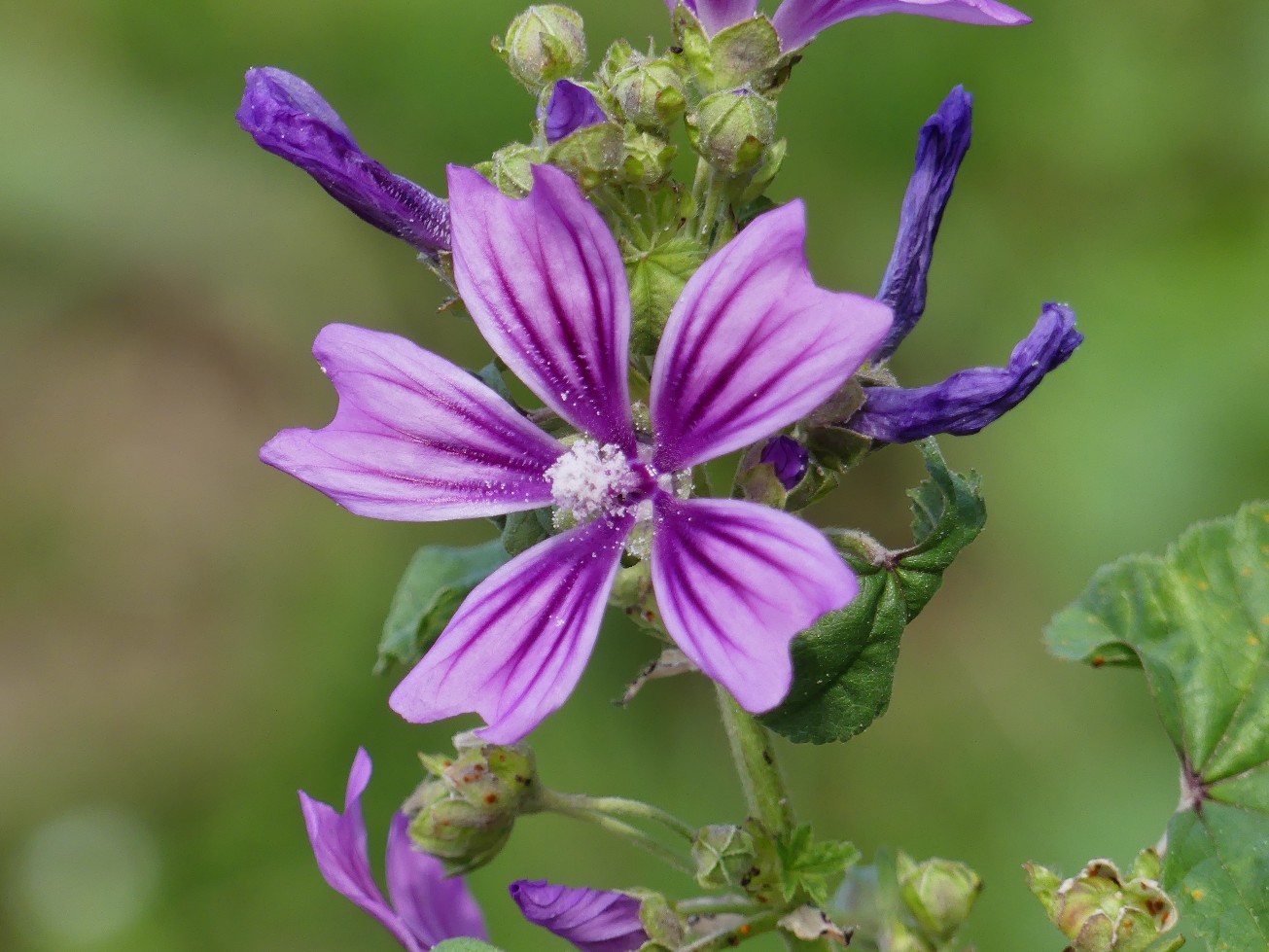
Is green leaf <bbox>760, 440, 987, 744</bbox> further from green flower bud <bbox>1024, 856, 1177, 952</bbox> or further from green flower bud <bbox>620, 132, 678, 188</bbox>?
green flower bud <bbox>620, 132, 678, 188</bbox>

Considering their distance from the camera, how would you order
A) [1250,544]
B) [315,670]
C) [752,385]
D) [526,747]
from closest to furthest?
[752,385] → [526,747] → [1250,544] → [315,670]

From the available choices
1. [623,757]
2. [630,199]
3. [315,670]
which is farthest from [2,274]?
[630,199]

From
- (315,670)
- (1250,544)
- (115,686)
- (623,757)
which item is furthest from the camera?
(115,686)

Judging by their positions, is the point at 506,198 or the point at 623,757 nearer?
the point at 506,198

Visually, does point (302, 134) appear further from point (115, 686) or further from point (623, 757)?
point (115, 686)

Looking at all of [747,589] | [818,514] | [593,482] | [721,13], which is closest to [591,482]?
[593,482]

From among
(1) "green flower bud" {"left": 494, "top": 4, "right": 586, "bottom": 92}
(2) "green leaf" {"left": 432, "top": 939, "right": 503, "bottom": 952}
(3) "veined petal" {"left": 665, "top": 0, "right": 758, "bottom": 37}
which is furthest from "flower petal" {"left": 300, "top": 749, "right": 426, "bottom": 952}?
(3) "veined petal" {"left": 665, "top": 0, "right": 758, "bottom": 37}
